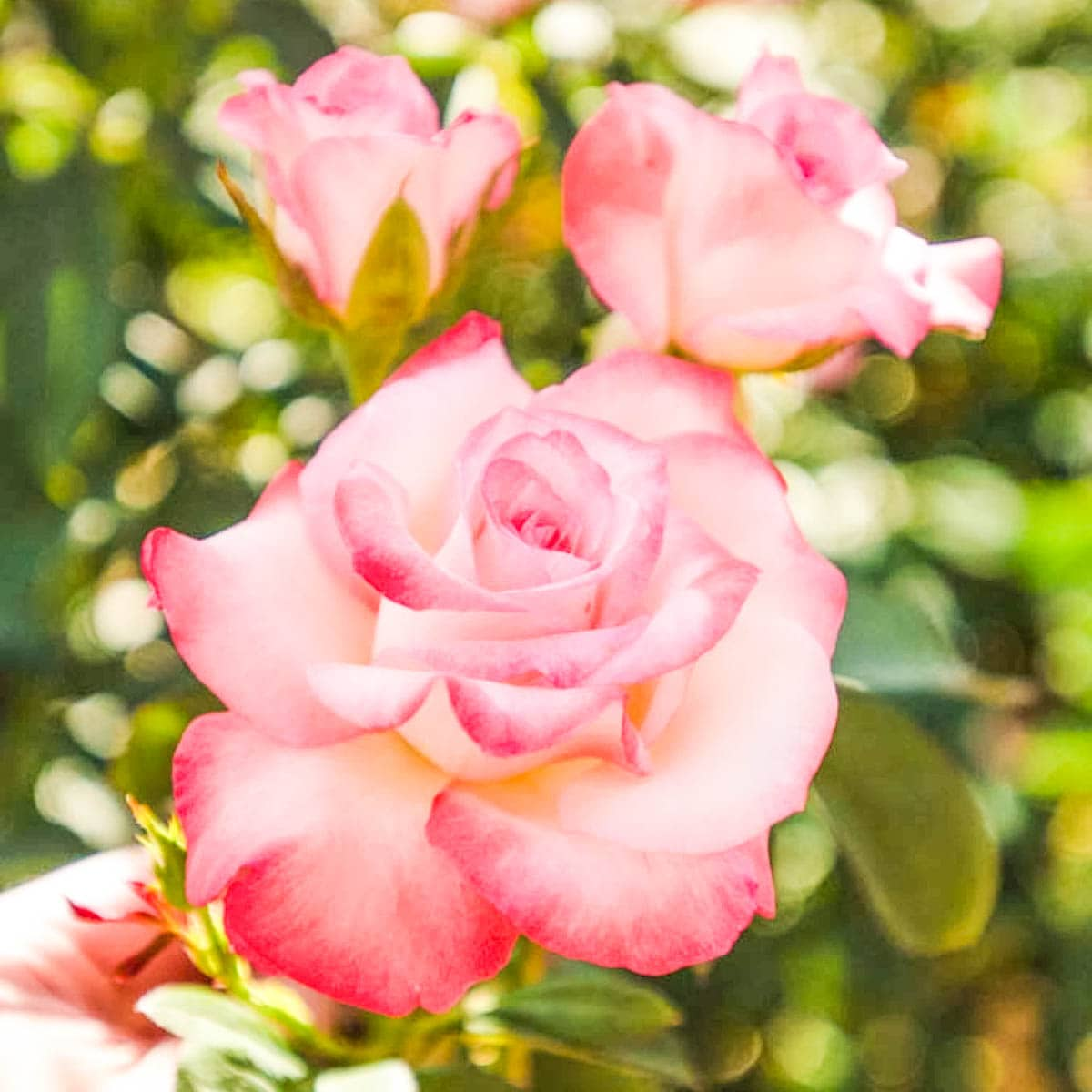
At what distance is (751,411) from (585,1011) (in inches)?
15.5

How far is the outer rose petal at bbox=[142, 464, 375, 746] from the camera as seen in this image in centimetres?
29

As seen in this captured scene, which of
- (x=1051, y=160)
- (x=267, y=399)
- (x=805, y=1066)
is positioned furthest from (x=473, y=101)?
(x=805, y=1066)

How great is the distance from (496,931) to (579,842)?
0.09ft

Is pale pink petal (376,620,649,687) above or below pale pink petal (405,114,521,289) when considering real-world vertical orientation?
below

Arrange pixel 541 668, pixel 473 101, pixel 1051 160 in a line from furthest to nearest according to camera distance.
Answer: pixel 1051 160, pixel 473 101, pixel 541 668

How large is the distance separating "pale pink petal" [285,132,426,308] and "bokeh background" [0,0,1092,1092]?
148 mm

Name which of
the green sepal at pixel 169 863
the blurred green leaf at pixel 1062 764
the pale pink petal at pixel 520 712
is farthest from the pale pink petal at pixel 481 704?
the blurred green leaf at pixel 1062 764

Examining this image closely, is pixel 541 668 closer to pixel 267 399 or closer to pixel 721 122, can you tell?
pixel 721 122

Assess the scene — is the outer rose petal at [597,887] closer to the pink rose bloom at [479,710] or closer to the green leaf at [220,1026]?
the pink rose bloom at [479,710]

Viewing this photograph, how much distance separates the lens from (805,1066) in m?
1.07

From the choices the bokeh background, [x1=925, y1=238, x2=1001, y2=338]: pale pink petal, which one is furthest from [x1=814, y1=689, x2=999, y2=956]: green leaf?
[x1=925, y1=238, x2=1001, y2=338]: pale pink petal

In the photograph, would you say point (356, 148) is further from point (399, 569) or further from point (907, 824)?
point (907, 824)

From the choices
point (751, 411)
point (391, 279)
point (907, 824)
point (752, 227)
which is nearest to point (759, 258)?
point (752, 227)

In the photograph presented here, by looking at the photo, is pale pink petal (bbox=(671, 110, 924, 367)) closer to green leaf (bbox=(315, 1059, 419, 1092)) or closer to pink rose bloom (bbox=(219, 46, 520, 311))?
pink rose bloom (bbox=(219, 46, 520, 311))
